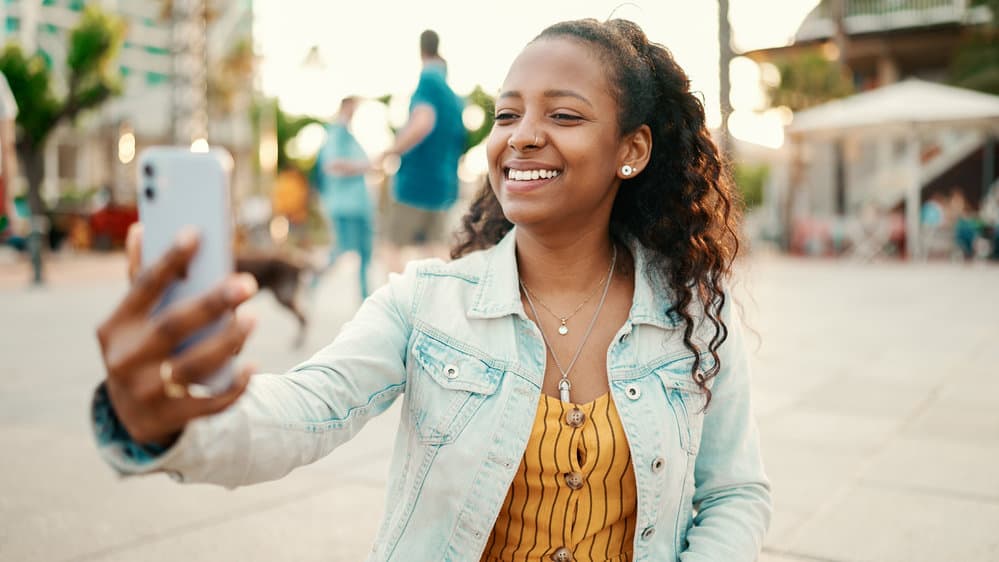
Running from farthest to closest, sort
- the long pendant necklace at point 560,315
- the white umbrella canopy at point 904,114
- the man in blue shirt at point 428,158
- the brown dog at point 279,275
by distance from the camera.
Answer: the white umbrella canopy at point 904,114
the brown dog at point 279,275
the man in blue shirt at point 428,158
the long pendant necklace at point 560,315

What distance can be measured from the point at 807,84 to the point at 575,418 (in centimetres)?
2454

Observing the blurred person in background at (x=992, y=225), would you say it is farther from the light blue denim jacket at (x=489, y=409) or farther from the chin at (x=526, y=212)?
the chin at (x=526, y=212)

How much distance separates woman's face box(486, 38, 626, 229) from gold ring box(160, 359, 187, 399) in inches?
36.1

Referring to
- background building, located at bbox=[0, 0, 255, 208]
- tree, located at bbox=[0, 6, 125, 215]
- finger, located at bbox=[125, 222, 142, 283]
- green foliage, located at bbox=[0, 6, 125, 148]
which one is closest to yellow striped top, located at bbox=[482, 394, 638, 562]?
finger, located at bbox=[125, 222, 142, 283]

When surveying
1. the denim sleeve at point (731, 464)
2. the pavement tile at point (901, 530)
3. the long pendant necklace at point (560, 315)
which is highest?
the long pendant necklace at point (560, 315)

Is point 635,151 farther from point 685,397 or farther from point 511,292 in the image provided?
point 685,397

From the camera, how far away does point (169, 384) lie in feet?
3.28

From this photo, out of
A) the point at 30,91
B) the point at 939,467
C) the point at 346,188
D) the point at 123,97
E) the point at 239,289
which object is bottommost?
the point at 939,467

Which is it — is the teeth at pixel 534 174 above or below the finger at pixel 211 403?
above

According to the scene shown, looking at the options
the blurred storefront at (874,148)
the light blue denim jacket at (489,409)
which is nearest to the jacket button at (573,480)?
the light blue denim jacket at (489,409)

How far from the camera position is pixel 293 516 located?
116 inches

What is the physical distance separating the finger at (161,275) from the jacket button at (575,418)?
36.4 inches

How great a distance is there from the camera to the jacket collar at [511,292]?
1750 millimetres

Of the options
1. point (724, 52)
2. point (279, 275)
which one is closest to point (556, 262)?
point (279, 275)
